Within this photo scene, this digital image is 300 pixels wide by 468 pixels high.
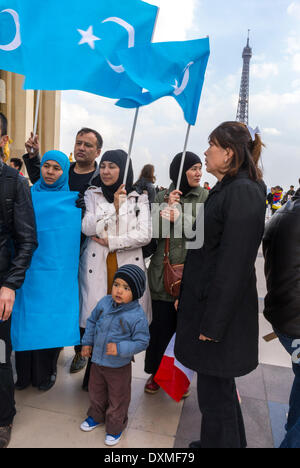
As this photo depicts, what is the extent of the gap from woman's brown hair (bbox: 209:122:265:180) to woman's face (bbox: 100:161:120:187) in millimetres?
954

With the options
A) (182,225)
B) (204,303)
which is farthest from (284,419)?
(182,225)

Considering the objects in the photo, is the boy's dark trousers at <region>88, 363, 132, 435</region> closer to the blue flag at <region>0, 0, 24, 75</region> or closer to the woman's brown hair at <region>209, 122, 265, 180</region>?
the woman's brown hair at <region>209, 122, 265, 180</region>

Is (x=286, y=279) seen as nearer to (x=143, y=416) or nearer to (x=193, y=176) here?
(x=193, y=176)

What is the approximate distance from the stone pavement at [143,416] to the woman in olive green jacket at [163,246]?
11.8 inches

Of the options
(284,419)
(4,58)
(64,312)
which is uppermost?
(4,58)

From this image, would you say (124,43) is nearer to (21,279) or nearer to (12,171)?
(12,171)

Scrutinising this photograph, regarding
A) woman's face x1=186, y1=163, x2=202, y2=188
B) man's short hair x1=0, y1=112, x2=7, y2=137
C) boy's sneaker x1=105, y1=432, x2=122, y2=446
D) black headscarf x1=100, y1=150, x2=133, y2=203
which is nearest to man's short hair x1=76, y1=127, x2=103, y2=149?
black headscarf x1=100, y1=150, x2=133, y2=203

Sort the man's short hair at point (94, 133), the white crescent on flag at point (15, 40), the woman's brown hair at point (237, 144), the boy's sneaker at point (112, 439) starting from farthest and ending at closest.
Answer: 1. the man's short hair at point (94, 133)
2. the white crescent on flag at point (15, 40)
3. the boy's sneaker at point (112, 439)
4. the woman's brown hair at point (237, 144)

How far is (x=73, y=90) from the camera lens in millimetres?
2650

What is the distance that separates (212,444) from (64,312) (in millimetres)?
1344

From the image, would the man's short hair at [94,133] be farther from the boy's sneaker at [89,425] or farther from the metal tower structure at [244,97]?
the metal tower structure at [244,97]

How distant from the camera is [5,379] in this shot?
7.66ft

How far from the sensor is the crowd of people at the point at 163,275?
190 cm

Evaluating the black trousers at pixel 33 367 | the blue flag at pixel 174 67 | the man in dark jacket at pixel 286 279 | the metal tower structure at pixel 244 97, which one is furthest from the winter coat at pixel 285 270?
the metal tower structure at pixel 244 97
